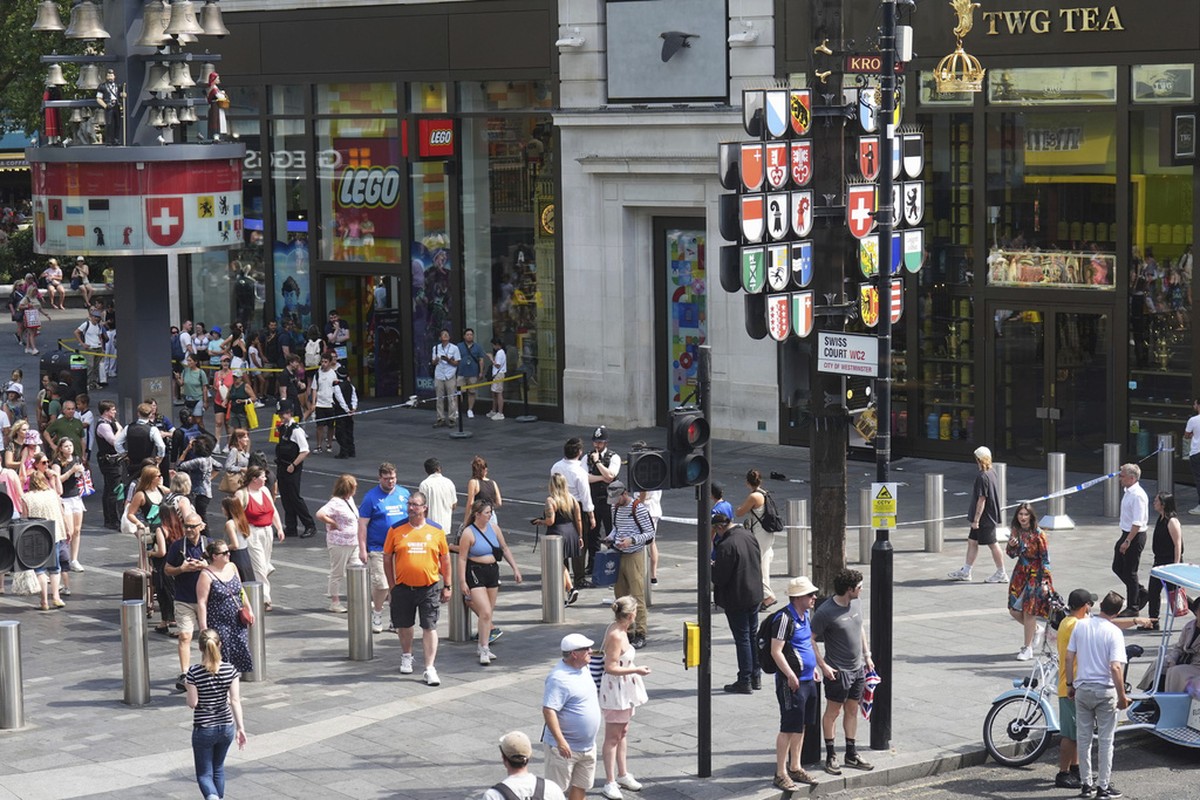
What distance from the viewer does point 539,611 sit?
19.1 m

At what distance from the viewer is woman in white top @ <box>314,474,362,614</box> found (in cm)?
1864

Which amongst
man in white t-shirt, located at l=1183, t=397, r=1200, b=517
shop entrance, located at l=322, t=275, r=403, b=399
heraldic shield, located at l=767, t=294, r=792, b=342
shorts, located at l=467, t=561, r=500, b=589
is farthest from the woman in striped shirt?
shop entrance, located at l=322, t=275, r=403, b=399

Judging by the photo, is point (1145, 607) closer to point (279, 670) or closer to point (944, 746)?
point (944, 746)

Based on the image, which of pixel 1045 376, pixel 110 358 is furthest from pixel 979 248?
pixel 110 358

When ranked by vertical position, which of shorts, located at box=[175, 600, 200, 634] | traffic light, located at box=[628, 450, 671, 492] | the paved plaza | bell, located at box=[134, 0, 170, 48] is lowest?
the paved plaza

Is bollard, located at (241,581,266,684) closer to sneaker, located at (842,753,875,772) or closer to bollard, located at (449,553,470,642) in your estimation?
bollard, located at (449,553,470,642)

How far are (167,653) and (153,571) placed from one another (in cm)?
134

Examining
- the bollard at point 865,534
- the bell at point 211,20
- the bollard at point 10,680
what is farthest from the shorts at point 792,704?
the bell at point 211,20

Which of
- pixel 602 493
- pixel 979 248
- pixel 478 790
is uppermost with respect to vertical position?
pixel 979 248

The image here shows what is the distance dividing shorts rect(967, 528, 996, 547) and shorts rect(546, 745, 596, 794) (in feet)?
26.7

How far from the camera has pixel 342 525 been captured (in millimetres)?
18703

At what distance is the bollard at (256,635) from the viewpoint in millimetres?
16484

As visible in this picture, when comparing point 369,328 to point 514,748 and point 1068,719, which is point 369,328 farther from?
point 514,748

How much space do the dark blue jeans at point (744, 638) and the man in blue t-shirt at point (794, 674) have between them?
2.26 metres
